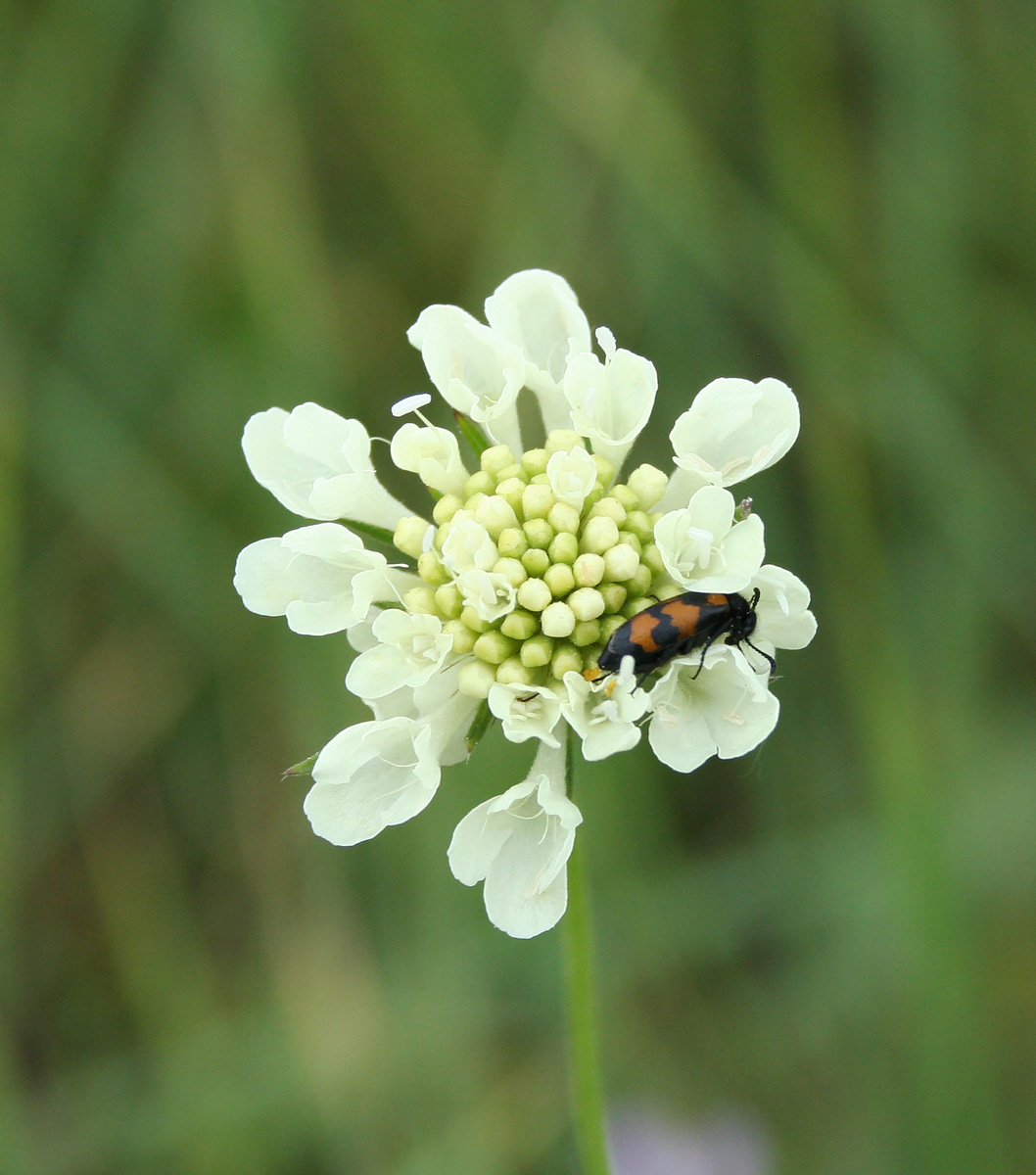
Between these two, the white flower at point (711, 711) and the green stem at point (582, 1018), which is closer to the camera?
the white flower at point (711, 711)

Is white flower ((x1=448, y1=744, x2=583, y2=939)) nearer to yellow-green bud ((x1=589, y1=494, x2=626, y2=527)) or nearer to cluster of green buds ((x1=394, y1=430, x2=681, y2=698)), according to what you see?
cluster of green buds ((x1=394, y1=430, x2=681, y2=698))

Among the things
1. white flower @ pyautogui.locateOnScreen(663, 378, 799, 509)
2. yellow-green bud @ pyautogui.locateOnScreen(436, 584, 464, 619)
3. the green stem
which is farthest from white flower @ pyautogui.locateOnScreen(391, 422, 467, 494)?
the green stem

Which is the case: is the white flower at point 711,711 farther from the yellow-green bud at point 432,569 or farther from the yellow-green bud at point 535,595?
the yellow-green bud at point 432,569

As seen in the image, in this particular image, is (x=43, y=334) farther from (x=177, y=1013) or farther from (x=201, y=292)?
(x=177, y=1013)

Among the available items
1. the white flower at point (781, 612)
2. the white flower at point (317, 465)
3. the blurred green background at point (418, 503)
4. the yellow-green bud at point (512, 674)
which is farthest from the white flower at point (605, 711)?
the blurred green background at point (418, 503)

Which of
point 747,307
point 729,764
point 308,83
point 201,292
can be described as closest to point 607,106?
point 747,307
